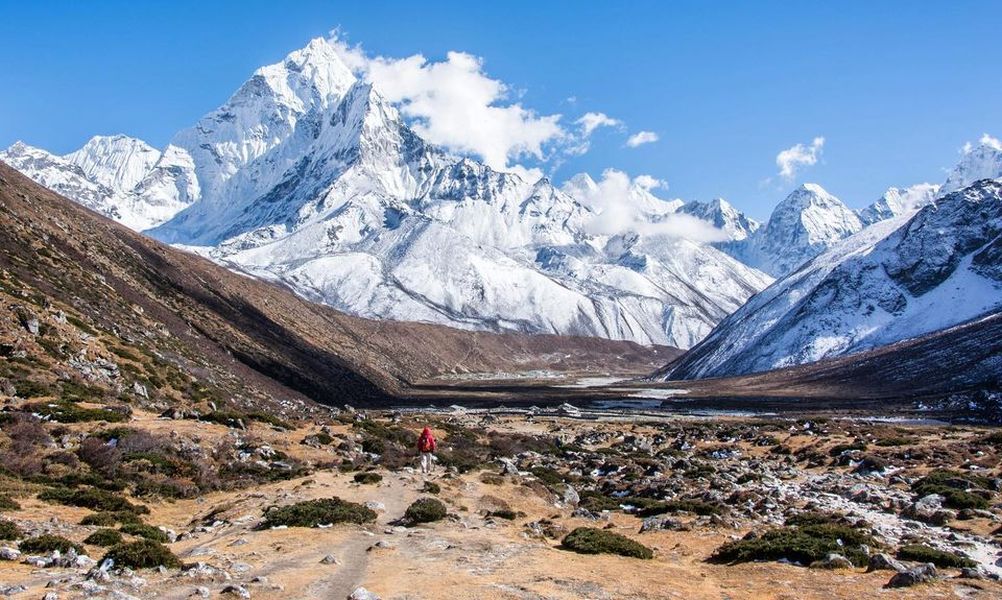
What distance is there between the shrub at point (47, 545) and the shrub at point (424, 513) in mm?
11139

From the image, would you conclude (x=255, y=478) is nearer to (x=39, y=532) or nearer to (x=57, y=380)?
(x=39, y=532)

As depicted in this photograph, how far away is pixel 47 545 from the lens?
1898cm

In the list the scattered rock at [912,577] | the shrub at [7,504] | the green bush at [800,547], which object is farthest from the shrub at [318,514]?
the scattered rock at [912,577]

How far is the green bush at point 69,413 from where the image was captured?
109ft

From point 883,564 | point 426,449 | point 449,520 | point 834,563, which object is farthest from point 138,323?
point 883,564

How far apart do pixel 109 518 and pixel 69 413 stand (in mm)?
12772

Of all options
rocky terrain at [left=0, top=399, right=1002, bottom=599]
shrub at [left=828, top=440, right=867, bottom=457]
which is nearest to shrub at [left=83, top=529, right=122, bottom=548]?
rocky terrain at [left=0, top=399, right=1002, bottom=599]

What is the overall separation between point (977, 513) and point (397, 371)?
539 feet

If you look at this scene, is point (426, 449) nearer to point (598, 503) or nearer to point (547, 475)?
point (547, 475)

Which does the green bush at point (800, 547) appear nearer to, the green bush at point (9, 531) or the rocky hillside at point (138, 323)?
the green bush at point (9, 531)

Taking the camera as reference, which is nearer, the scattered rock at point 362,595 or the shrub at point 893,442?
the scattered rock at point 362,595

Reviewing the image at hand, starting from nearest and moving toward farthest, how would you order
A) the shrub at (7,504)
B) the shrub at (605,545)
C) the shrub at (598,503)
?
the shrub at (7,504) < the shrub at (605,545) < the shrub at (598,503)

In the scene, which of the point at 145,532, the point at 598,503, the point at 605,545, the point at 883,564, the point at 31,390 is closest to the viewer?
the point at 883,564

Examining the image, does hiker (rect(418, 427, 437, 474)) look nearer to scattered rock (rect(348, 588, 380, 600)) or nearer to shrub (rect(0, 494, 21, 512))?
shrub (rect(0, 494, 21, 512))
